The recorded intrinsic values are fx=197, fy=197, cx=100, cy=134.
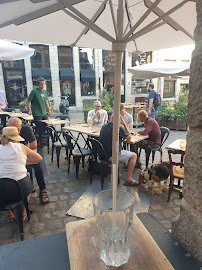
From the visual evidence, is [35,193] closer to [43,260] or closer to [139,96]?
[43,260]

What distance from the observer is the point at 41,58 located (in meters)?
18.1

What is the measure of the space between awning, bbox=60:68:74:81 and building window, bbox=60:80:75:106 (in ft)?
1.91

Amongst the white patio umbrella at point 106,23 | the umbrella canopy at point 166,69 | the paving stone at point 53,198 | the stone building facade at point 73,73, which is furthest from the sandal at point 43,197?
the stone building facade at point 73,73

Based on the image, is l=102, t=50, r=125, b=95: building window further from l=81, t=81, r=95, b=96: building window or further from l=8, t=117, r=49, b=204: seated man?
l=8, t=117, r=49, b=204: seated man

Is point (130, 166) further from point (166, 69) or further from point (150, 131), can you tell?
point (166, 69)

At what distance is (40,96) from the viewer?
625 cm

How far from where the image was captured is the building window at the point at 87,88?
19.4 metres

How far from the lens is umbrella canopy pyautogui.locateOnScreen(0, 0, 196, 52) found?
2.76 meters

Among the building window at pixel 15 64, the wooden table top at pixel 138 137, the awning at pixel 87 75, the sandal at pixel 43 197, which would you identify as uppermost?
the building window at pixel 15 64

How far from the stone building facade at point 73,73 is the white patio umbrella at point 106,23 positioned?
14.3 m

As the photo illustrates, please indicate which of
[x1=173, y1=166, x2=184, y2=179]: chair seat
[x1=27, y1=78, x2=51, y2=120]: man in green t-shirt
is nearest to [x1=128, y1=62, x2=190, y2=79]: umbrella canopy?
[x1=27, y1=78, x2=51, y2=120]: man in green t-shirt

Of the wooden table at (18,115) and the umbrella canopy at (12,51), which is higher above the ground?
the umbrella canopy at (12,51)

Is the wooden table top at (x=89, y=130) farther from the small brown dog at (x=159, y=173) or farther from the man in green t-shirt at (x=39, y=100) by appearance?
the small brown dog at (x=159, y=173)

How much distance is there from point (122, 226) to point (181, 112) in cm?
931
